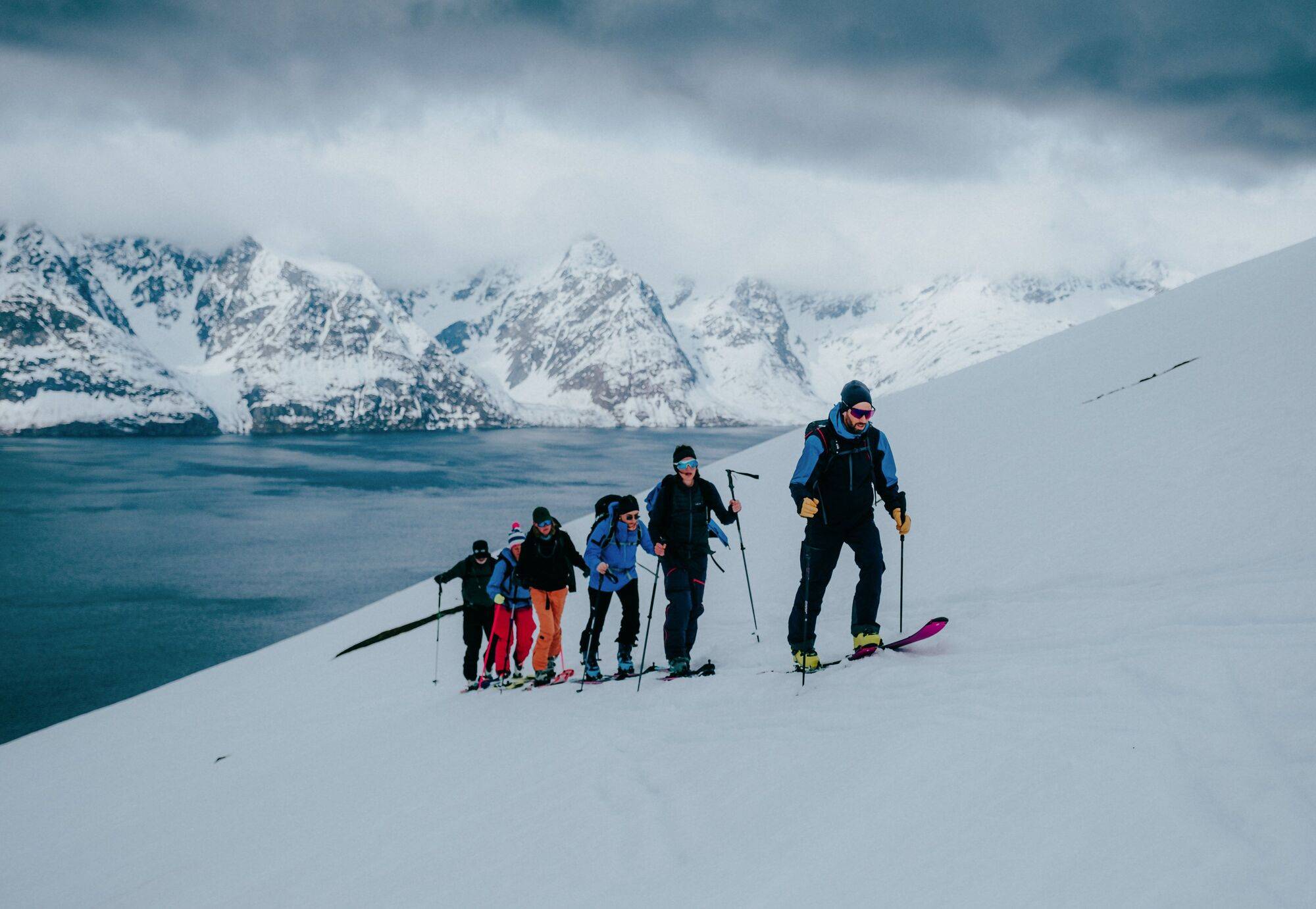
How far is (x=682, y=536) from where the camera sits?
296 inches

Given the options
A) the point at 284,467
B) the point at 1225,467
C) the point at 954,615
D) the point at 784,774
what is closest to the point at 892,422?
the point at 1225,467

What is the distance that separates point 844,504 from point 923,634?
Answer: 133 cm

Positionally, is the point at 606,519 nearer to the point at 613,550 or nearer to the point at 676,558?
the point at 613,550

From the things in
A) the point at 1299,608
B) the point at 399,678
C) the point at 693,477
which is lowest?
the point at 399,678

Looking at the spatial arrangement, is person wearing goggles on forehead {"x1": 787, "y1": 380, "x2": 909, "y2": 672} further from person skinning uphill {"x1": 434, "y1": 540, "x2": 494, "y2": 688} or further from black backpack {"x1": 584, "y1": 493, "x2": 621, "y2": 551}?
person skinning uphill {"x1": 434, "y1": 540, "x2": 494, "y2": 688}

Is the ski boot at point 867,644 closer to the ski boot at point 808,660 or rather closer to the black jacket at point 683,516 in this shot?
the ski boot at point 808,660

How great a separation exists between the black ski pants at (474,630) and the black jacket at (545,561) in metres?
1.72

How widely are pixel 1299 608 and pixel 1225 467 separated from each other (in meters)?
5.17

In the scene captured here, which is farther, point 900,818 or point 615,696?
point 615,696

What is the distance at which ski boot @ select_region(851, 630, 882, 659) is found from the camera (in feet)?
21.1

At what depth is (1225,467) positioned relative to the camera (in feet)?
30.0

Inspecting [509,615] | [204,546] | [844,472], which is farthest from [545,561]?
[204,546]

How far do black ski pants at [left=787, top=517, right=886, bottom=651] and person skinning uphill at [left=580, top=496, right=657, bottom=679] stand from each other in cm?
194

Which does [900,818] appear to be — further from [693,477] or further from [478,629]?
[478,629]
